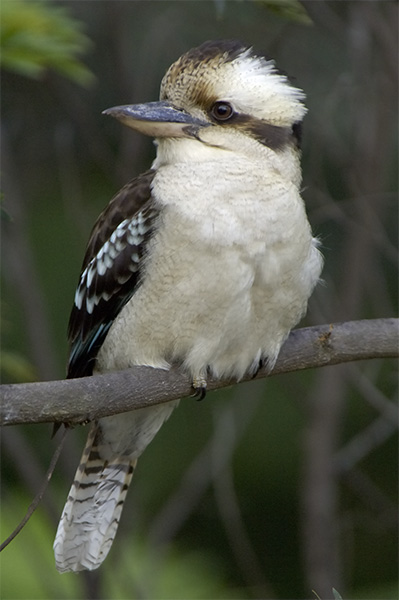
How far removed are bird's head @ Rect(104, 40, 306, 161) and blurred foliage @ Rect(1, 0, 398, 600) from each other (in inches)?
22.5

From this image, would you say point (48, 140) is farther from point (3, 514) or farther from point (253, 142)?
point (253, 142)

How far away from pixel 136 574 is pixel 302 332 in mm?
1639

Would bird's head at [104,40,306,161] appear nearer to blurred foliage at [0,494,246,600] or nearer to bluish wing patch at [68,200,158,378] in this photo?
bluish wing patch at [68,200,158,378]

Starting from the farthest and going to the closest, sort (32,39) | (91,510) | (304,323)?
(304,323), (91,510), (32,39)

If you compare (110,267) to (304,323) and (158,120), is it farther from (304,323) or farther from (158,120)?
(304,323)

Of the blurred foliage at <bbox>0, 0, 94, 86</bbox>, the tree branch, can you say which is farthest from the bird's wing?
the blurred foliage at <bbox>0, 0, 94, 86</bbox>

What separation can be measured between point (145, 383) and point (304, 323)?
6.36 ft

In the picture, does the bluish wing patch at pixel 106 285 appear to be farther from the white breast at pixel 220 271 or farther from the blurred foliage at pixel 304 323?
the blurred foliage at pixel 304 323

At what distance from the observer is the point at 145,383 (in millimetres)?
2346

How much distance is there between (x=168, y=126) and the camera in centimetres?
252

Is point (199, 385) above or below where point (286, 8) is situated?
below

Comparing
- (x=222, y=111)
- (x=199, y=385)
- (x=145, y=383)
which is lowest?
(x=199, y=385)

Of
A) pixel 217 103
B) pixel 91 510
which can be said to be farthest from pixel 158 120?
pixel 91 510

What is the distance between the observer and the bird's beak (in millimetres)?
2504
